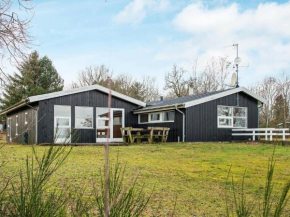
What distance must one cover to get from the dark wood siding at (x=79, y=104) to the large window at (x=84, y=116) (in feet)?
0.70

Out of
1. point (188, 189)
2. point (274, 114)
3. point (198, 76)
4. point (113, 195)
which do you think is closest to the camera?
point (113, 195)

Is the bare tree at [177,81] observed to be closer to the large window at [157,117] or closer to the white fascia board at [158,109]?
the large window at [157,117]

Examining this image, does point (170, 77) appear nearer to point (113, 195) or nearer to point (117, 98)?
point (117, 98)

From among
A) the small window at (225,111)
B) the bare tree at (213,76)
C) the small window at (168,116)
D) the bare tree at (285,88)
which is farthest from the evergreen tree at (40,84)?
the bare tree at (285,88)

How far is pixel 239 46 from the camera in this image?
21484mm

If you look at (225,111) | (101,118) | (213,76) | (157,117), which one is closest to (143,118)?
(157,117)

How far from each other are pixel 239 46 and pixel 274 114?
44.0 feet

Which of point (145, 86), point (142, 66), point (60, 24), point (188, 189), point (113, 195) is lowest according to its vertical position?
point (188, 189)

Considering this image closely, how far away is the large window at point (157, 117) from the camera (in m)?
18.4

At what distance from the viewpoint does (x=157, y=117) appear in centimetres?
1917

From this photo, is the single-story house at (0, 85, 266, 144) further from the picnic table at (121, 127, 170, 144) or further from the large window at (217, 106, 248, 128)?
the picnic table at (121, 127, 170, 144)

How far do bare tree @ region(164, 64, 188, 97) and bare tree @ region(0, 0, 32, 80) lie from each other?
2744 centimetres

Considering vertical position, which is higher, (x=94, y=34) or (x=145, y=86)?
(x=145, y=86)

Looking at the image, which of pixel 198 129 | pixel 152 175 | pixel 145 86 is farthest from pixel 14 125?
pixel 152 175
